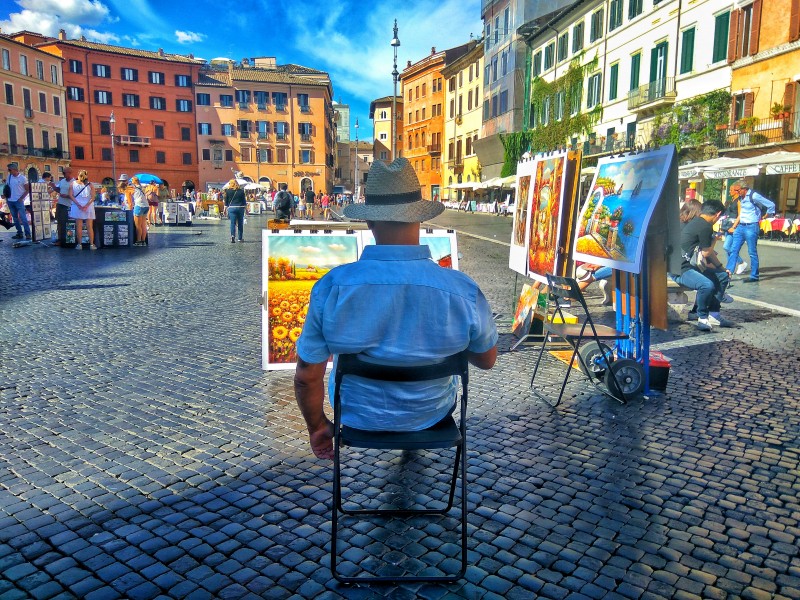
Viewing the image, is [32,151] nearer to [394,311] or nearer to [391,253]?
[391,253]

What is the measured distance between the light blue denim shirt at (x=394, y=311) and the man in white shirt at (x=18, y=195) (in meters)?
15.2

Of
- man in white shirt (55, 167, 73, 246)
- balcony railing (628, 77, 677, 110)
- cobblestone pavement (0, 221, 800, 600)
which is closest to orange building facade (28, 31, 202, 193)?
balcony railing (628, 77, 677, 110)

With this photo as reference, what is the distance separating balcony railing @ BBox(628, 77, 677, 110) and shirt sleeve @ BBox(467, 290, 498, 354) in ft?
97.0

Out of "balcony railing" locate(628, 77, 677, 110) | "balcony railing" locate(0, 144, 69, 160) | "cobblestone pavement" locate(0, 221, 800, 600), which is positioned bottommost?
"cobblestone pavement" locate(0, 221, 800, 600)

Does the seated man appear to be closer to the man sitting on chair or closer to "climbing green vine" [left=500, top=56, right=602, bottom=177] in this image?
the man sitting on chair

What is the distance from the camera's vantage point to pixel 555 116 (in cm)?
3991

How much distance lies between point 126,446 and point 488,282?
8122mm

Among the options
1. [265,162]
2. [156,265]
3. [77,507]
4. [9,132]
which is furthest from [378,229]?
[265,162]

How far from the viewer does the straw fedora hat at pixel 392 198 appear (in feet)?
8.61

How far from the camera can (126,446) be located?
3.94 m

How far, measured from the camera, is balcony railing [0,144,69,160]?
52.6m

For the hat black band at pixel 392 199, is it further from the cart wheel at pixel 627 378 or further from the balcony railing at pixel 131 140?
the balcony railing at pixel 131 140

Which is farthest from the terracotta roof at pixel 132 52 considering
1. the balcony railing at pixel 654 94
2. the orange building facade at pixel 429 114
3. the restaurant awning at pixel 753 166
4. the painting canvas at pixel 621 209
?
the painting canvas at pixel 621 209

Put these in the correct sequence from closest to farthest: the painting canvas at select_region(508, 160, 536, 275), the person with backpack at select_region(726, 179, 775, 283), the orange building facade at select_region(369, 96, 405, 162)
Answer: the painting canvas at select_region(508, 160, 536, 275) → the person with backpack at select_region(726, 179, 775, 283) → the orange building facade at select_region(369, 96, 405, 162)
